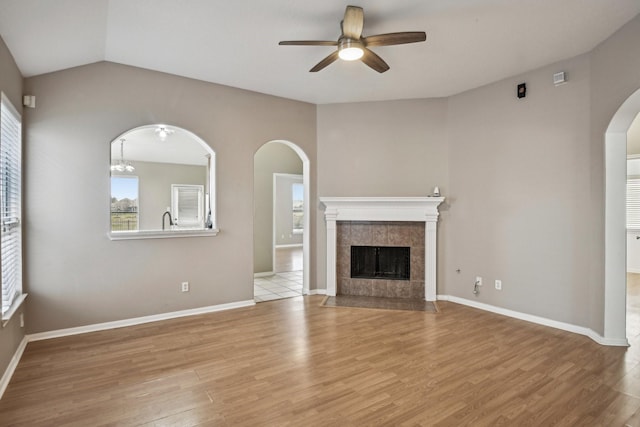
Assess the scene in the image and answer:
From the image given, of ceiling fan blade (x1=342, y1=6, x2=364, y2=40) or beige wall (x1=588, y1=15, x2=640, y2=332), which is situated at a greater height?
ceiling fan blade (x1=342, y1=6, x2=364, y2=40)

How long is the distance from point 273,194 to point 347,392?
4.69 metres

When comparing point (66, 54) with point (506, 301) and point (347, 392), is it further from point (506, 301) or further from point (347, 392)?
point (506, 301)

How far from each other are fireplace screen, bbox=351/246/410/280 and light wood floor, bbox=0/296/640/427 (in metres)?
1.25

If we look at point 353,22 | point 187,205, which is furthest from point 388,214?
point 187,205

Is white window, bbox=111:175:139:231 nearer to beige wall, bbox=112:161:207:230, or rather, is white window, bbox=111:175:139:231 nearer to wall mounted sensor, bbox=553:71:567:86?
beige wall, bbox=112:161:207:230

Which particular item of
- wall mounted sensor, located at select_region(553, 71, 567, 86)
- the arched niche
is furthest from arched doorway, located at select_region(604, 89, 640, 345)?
the arched niche

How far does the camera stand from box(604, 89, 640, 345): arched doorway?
326 centimetres

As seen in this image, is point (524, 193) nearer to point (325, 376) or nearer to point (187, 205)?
point (325, 376)

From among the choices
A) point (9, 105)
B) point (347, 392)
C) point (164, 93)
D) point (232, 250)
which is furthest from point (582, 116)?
point (9, 105)

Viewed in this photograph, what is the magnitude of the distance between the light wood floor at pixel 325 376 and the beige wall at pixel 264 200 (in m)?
2.72

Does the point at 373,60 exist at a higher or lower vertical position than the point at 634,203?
higher

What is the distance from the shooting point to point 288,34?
315 centimetres

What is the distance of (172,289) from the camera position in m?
4.08

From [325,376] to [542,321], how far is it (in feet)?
9.03
